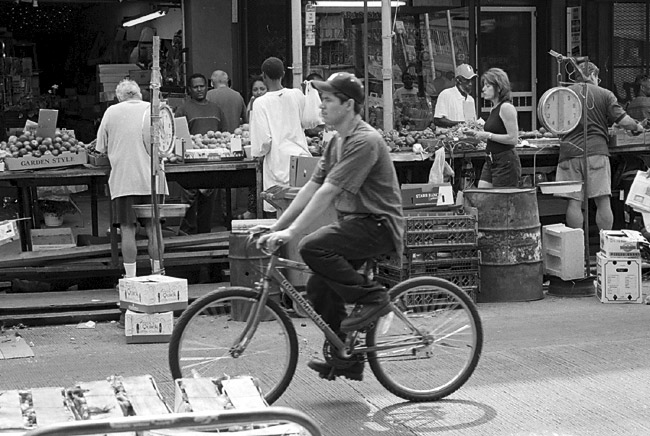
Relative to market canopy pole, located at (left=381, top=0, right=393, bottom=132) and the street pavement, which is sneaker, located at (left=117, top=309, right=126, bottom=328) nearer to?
the street pavement

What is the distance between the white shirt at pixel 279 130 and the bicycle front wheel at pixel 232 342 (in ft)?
12.6

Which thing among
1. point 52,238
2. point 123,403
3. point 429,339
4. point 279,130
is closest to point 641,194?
point 279,130

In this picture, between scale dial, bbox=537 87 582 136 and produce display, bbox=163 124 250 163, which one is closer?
scale dial, bbox=537 87 582 136

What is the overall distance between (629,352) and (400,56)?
30.2ft

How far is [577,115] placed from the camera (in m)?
10.5

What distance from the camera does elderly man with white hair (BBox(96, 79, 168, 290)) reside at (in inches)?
380

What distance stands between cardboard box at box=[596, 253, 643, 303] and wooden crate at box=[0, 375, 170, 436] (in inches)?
235

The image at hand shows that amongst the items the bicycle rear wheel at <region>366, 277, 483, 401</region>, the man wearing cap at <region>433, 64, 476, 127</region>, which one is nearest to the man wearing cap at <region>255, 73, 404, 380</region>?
the bicycle rear wheel at <region>366, 277, 483, 401</region>

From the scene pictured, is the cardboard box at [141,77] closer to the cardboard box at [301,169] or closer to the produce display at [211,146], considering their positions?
the produce display at [211,146]

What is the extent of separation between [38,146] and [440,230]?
12.9ft

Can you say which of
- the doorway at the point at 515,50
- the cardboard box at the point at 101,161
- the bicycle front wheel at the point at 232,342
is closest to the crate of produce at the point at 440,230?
the cardboard box at the point at 101,161

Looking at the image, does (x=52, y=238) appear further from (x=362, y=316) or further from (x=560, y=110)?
(x=362, y=316)

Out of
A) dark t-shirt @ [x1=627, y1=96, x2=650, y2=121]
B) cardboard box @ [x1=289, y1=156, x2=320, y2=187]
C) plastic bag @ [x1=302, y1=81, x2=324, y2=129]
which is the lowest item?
cardboard box @ [x1=289, y1=156, x2=320, y2=187]

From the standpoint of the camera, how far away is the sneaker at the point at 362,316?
6203 millimetres
